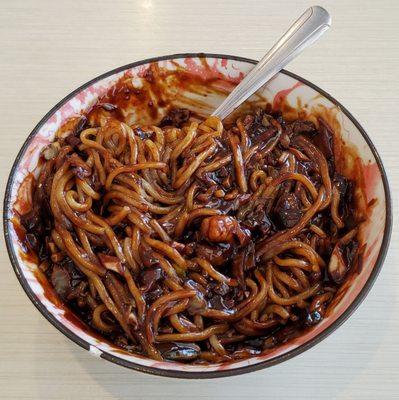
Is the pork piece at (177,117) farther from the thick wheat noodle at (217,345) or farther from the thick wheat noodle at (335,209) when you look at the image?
the thick wheat noodle at (217,345)

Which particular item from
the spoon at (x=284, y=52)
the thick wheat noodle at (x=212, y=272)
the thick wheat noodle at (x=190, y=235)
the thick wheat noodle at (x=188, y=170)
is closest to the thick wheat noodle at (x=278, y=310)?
the thick wheat noodle at (x=190, y=235)

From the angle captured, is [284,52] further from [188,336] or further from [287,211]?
[188,336]

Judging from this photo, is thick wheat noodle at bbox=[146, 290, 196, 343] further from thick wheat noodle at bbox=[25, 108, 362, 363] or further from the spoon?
the spoon

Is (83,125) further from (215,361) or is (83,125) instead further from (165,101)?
(215,361)

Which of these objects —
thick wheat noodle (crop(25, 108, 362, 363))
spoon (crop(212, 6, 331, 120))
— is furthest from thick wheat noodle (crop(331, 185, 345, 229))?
spoon (crop(212, 6, 331, 120))

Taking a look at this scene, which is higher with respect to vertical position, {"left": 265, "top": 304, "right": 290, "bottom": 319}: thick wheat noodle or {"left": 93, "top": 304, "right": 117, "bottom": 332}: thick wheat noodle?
{"left": 265, "top": 304, "right": 290, "bottom": 319}: thick wheat noodle

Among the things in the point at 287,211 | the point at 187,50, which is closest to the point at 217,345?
the point at 287,211

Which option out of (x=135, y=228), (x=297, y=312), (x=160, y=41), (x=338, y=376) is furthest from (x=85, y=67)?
(x=338, y=376)
